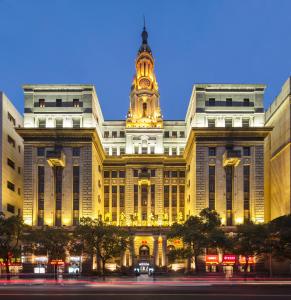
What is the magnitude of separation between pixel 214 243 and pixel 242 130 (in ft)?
122

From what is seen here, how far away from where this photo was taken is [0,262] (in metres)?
118

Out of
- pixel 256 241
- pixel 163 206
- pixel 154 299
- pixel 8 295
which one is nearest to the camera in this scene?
pixel 154 299

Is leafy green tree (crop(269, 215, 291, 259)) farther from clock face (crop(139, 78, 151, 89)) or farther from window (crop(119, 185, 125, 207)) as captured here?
clock face (crop(139, 78, 151, 89))

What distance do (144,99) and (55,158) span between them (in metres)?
51.0

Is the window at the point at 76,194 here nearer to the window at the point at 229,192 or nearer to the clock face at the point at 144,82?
the window at the point at 229,192

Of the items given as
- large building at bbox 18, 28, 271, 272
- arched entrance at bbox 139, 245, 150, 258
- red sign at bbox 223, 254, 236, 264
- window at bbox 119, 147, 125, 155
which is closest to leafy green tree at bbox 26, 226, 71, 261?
large building at bbox 18, 28, 271, 272

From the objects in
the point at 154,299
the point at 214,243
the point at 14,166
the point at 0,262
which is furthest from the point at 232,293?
the point at 14,166

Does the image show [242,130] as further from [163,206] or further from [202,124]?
[163,206]

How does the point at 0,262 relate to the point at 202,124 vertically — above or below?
below

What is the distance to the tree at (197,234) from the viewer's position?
11500 centimetres

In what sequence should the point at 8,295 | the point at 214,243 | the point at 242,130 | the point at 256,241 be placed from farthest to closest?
1. the point at 242,130
2. the point at 214,243
3. the point at 256,241
4. the point at 8,295

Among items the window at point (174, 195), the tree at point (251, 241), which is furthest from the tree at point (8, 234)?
the window at point (174, 195)

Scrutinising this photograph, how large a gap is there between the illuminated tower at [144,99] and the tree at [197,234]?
185 ft

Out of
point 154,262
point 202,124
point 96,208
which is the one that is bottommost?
point 154,262
